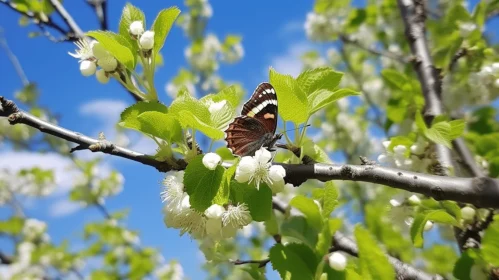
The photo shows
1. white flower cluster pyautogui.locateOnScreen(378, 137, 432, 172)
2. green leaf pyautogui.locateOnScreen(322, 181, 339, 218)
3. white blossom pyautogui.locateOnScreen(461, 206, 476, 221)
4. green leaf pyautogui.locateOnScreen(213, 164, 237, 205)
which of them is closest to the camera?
green leaf pyautogui.locateOnScreen(213, 164, 237, 205)

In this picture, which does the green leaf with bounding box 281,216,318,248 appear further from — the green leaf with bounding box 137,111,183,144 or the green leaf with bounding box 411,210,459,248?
the green leaf with bounding box 137,111,183,144

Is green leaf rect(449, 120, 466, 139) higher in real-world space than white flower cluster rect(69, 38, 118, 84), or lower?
A: lower

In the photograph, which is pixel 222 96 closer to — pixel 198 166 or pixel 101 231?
pixel 198 166

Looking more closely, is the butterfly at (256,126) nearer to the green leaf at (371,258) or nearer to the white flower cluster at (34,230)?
the green leaf at (371,258)

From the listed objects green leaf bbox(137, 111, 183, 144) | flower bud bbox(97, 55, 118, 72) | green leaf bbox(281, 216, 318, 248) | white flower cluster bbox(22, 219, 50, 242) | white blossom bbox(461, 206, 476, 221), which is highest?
white flower cluster bbox(22, 219, 50, 242)

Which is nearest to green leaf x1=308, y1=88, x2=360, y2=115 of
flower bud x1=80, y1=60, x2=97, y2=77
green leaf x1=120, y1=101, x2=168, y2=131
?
green leaf x1=120, y1=101, x2=168, y2=131

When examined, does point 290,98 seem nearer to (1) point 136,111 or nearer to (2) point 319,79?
(2) point 319,79

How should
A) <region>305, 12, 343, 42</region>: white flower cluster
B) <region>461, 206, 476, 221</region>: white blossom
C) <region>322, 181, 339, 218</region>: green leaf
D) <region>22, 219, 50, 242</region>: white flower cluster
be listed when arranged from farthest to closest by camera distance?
<region>22, 219, 50, 242</region>: white flower cluster → <region>305, 12, 343, 42</region>: white flower cluster → <region>461, 206, 476, 221</region>: white blossom → <region>322, 181, 339, 218</region>: green leaf

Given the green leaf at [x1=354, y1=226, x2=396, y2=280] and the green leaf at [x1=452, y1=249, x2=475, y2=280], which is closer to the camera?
the green leaf at [x1=354, y1=226, x2=396, y2=280]
